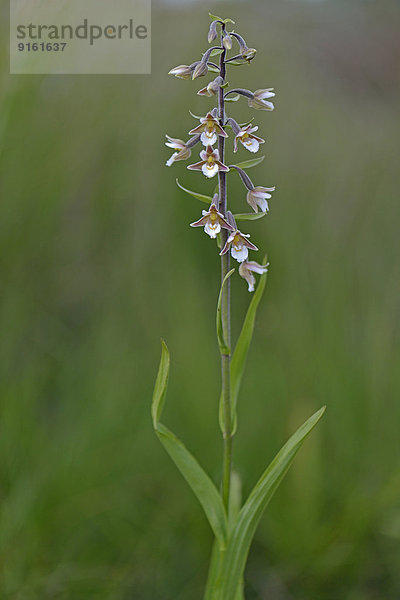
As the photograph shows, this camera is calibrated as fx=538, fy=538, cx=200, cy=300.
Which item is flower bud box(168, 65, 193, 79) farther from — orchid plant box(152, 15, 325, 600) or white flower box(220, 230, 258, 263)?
white flower box(220, 230, 258, 263)

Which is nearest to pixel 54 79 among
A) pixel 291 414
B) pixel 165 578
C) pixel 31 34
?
pixel 31 34

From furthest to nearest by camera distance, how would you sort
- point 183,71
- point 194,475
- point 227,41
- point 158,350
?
point 158,350, point 194,475, point 183,71, point 227,41

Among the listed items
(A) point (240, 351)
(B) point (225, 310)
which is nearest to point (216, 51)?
(B) point (225, 310)

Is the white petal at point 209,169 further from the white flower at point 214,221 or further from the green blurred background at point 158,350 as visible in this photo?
the green blurred background at point 158,350

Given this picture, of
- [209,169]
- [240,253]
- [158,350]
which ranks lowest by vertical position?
[158,350]

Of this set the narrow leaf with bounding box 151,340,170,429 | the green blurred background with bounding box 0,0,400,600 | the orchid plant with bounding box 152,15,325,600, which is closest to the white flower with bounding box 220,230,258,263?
the orchid plant with bounding box 152,15,325,600

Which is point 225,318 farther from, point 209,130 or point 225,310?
point 209,130

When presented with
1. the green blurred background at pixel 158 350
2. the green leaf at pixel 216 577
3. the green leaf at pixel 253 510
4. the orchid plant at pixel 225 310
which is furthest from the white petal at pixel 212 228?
the green blurred background at pixel 158 350

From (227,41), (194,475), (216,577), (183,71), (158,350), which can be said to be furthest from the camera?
(158,350)
